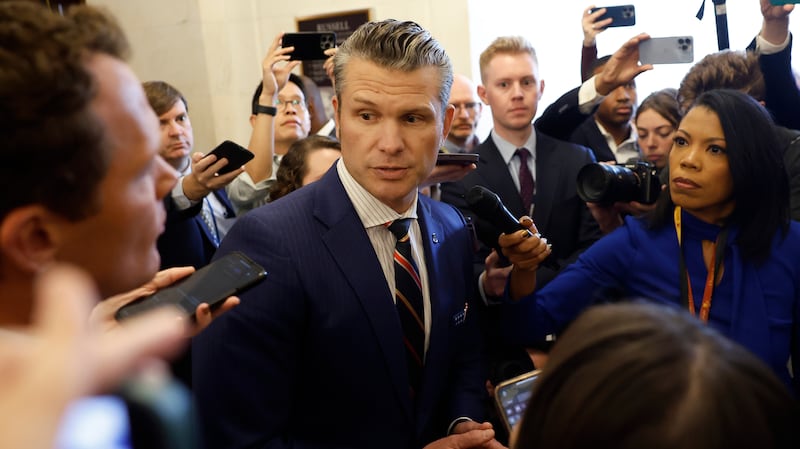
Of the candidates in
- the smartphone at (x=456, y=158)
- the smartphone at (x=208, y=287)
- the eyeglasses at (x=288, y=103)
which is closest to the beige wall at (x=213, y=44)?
the eyeglasses at (x=288, y=103)

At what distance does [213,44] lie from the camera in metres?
4.86

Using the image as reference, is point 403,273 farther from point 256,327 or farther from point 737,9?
point 737,9

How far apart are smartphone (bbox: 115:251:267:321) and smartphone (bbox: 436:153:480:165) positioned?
1025 millimetres

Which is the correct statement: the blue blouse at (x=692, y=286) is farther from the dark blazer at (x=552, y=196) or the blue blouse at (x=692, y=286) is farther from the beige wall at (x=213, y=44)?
the beige wall at (x=213, y=44)

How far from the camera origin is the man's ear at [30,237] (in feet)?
2.38

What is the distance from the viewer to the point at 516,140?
2980 mm

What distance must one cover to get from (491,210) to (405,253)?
0.84ft

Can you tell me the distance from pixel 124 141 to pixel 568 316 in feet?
5.06

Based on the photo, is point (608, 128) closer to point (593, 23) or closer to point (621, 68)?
point (593, 23)

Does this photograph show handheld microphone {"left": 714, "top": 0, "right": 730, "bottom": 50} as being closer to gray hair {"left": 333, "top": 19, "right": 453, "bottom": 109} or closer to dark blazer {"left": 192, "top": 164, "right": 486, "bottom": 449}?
gray hair {"left": 333, "top": 19, "right": 453, "bottom": 109}

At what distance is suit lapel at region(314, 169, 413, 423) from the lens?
1509 millimetres

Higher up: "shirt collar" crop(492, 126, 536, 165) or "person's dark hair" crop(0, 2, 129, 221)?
"person's dark hair" crop(0, 2, 129, 221)

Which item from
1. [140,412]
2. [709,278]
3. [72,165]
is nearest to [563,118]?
[709,278]

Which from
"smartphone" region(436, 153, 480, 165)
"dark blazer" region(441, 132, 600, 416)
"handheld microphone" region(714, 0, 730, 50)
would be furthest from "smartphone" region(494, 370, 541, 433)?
"handheld microphone" region(714, 0, 730, 50)
